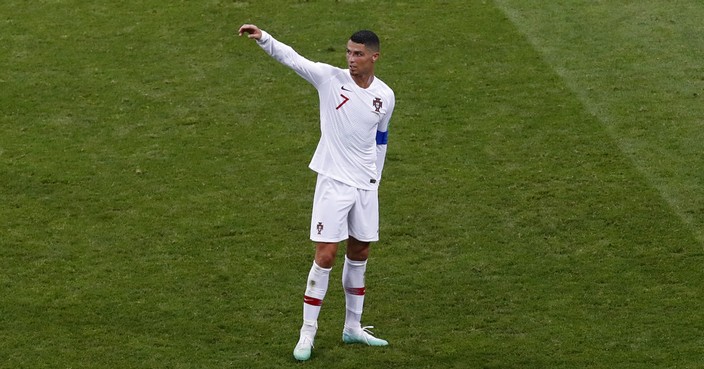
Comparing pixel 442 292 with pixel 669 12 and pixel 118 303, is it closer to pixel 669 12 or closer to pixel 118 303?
pixel 118 303

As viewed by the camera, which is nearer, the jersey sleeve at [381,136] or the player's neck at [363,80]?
the player's neck at [363,80]

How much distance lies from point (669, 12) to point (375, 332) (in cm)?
817

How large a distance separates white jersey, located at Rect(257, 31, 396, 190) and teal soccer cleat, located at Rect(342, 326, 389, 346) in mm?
1146

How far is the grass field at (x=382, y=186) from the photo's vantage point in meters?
9.96

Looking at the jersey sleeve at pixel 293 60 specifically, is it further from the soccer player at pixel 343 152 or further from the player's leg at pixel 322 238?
the player's leg at pixel 322 238

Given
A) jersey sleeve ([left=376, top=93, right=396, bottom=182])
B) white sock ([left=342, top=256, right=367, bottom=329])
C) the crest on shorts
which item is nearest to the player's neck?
the crest on shorts

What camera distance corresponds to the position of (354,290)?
32.2 feet

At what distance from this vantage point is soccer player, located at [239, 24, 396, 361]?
30.8 feet

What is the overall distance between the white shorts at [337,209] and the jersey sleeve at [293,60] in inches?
29.2

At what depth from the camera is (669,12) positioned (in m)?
16.4

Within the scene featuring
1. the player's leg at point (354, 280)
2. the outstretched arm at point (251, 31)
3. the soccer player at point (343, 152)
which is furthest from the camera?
the player's leg at point (354, 280)

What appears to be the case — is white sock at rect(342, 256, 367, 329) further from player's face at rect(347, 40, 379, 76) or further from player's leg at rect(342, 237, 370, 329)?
player's face at rect(347, 40, 379, 76)

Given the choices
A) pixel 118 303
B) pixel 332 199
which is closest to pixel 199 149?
pixel 118 303

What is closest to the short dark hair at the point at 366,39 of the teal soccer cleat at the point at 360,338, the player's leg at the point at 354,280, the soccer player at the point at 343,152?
the soccer player at the point at 343,152
